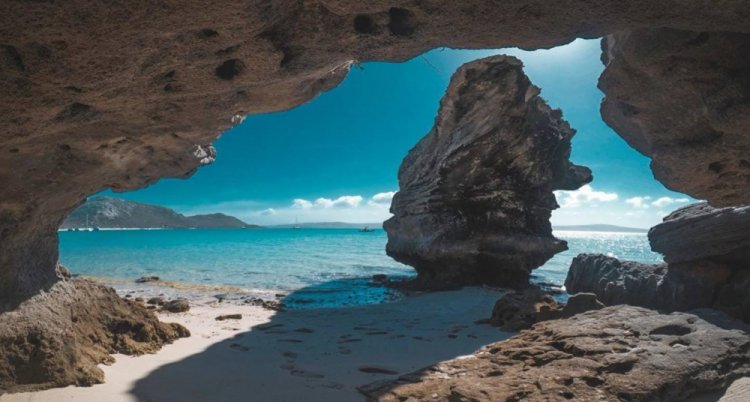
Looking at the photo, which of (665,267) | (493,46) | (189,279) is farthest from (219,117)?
(189,279)

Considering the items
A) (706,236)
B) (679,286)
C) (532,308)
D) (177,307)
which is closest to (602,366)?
(532,308)

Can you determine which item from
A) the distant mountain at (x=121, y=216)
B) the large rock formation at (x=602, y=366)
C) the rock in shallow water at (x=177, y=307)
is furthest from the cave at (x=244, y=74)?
the distant mountain at (x=121, y=216)

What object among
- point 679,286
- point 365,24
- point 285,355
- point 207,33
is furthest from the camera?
point 679,286

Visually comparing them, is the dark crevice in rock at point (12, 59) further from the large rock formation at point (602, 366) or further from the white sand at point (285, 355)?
the large rock formation at point (602, 366)

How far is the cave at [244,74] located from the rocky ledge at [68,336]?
5 cm

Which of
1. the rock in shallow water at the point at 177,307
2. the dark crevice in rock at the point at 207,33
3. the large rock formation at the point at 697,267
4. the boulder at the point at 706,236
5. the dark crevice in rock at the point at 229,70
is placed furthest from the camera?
the rock in shallow water at the point at 177,307

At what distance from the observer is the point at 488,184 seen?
17125 millimetres

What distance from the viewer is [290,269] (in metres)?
26.0

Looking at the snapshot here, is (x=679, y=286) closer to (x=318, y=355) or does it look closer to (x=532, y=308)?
(x=532, y=308)

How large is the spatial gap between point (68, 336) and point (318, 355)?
3.40 metres

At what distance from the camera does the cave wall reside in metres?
2.23

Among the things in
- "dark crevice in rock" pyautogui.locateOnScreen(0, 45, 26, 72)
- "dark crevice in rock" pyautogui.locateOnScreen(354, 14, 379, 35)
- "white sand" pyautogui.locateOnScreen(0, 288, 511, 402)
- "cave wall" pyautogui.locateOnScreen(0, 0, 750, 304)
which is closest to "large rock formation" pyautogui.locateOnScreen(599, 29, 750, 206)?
"cave wall" pyautogui.locateOnScreen(0, 0, 750, 304)

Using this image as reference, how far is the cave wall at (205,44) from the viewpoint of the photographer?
2.23 metres

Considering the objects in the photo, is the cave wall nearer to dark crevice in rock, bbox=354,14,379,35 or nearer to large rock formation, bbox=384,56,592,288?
dark crevice in rock, bbox=354,14,379,35
